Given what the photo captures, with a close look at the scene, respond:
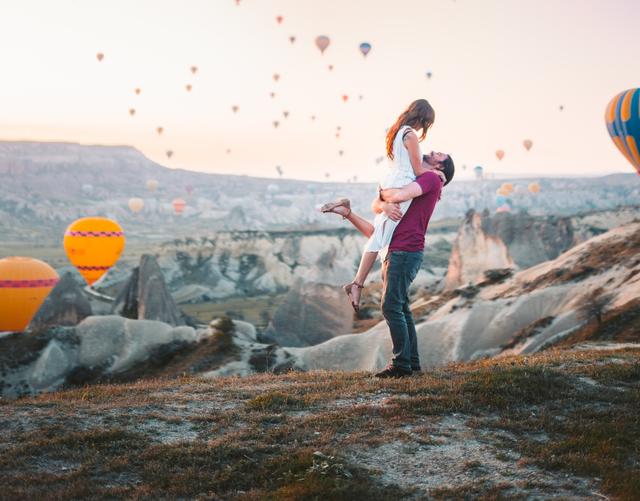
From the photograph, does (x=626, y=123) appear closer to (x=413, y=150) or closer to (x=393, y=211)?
(x=413, y=150)

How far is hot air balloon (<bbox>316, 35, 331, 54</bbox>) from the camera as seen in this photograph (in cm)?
6266

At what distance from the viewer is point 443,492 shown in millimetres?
5602

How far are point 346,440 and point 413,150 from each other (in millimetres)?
3620

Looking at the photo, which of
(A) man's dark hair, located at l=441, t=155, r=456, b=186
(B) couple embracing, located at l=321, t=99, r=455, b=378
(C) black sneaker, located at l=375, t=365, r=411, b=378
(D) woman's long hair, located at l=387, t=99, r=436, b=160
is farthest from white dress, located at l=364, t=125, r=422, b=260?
(C) black sneaker, located at l=375, t=365, r=411, b=378

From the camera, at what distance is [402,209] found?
870 cm

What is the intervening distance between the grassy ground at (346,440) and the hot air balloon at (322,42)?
5734cm

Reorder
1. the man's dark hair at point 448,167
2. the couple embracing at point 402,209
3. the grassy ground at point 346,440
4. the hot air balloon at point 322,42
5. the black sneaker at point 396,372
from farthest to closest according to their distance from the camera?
1. the hot air balloon at point 322,42
2. the black sneaker at point 396,372
3. the man's dark hair at point 448,167
4. the couple embracing at point 402,209
5. the grassy ground at point 346,440

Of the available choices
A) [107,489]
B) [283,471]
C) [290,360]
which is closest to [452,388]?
[283,471]

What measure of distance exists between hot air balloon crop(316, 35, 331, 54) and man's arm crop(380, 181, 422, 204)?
187 feet

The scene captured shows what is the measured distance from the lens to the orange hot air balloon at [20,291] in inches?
1961

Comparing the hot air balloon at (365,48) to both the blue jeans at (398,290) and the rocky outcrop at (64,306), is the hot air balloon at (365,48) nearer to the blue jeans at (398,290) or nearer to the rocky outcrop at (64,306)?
the rocky outcrop at (64,306)

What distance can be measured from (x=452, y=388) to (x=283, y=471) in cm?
291

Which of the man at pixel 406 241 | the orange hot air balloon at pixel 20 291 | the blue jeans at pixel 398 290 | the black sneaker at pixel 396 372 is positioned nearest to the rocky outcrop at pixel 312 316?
the orange hot air balloon at pixel 20 291

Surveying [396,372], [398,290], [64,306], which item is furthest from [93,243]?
[398,290]
